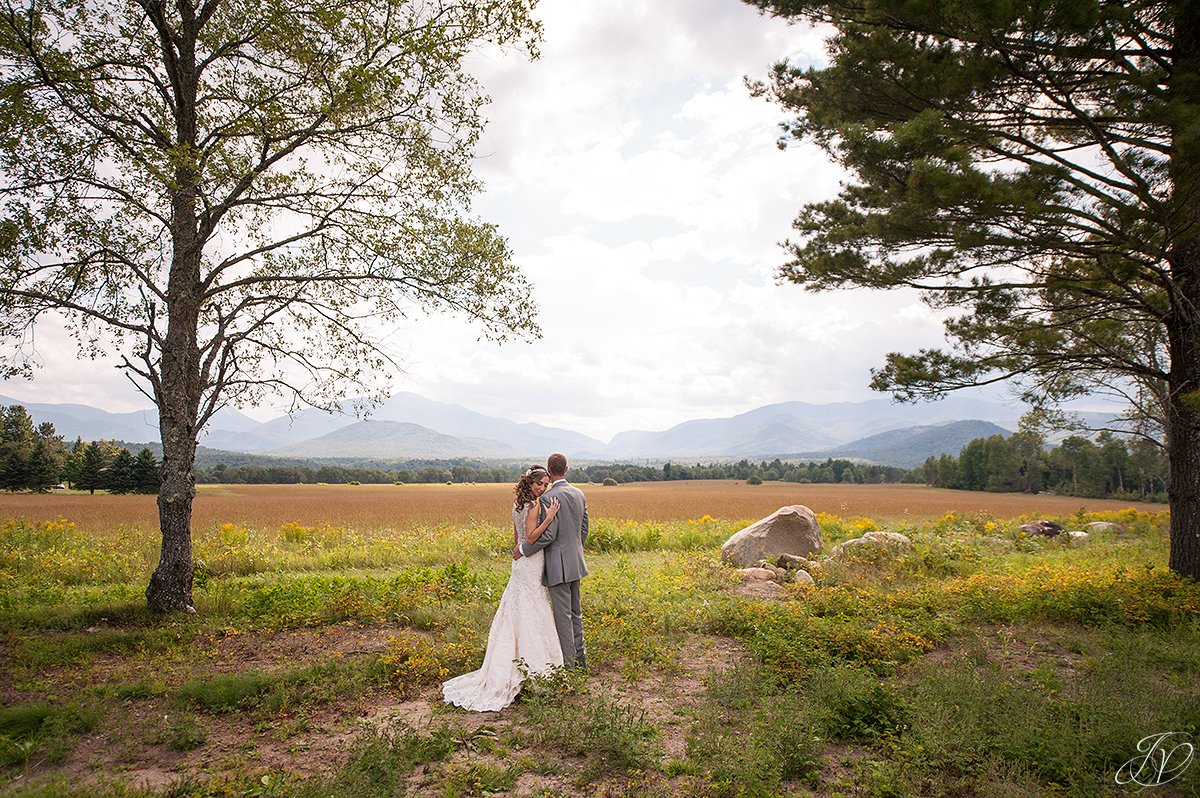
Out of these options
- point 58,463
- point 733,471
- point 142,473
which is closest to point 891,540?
point 142,473

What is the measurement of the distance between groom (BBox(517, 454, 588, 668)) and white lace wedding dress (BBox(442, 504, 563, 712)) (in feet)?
Result: 0.37

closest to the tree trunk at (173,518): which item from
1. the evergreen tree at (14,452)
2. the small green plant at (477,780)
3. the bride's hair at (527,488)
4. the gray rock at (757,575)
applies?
the bride's hair at (527,488)

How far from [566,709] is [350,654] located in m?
3.59

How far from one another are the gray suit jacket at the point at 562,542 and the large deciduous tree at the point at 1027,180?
6.84 m

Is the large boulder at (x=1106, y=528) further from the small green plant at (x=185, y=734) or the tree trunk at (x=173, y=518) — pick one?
the tree trunk at (x=173, y=518)

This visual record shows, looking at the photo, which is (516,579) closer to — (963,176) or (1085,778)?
(1085,778)

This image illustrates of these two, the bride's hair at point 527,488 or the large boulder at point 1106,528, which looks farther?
the large boulder at point 1106,528

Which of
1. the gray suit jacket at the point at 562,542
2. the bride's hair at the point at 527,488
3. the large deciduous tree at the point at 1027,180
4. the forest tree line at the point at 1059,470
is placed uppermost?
the large deciduous tree at the point at 1027,180

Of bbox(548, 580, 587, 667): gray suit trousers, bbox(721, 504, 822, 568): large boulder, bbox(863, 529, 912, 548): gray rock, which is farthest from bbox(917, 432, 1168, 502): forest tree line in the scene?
bbox(548, 580, 587, 667): gray suit trousers

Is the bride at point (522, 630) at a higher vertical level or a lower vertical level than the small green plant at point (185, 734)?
higher

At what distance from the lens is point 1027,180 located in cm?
858

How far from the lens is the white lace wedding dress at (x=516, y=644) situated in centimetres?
602

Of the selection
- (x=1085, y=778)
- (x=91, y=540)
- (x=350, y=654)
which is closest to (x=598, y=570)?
(x=350, y=654)

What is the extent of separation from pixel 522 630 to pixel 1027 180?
976 centimetres
